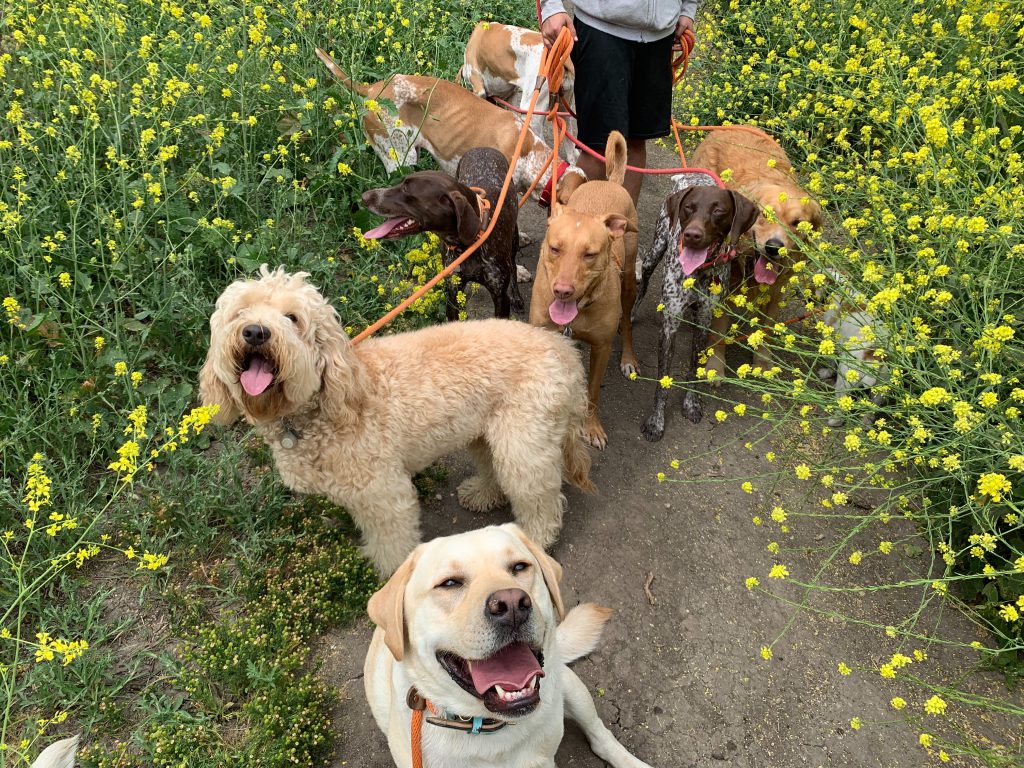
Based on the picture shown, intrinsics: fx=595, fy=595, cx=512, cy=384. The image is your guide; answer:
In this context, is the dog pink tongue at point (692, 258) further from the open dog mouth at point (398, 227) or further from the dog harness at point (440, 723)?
the dog harness at point (440, 723)

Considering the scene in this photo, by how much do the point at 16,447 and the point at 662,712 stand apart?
3.54 m

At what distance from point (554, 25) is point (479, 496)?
3249 millimetres

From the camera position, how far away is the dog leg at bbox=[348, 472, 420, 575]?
3055 mm

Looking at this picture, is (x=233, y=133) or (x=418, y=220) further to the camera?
(x=233, y=133)

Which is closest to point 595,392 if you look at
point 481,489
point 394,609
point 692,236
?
point 481,489

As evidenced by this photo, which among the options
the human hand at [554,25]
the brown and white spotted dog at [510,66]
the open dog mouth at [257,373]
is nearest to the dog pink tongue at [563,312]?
the open dog mouth at [257,373]

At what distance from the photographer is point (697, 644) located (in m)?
3.11

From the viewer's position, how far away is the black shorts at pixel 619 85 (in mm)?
4301

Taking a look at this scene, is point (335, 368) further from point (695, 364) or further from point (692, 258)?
point (695, 364)

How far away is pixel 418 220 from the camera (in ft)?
12.9

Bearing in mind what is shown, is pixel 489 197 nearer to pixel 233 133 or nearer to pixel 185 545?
pixel 233 133

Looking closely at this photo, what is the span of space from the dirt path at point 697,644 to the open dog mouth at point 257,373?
1.36 metres

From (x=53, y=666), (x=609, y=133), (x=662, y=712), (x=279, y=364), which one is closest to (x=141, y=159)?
(x=279, y=364)

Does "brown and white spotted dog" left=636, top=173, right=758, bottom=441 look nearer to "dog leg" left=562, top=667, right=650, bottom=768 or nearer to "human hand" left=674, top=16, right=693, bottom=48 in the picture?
"human hand" left=674, top=16, right=693, bottom=48
